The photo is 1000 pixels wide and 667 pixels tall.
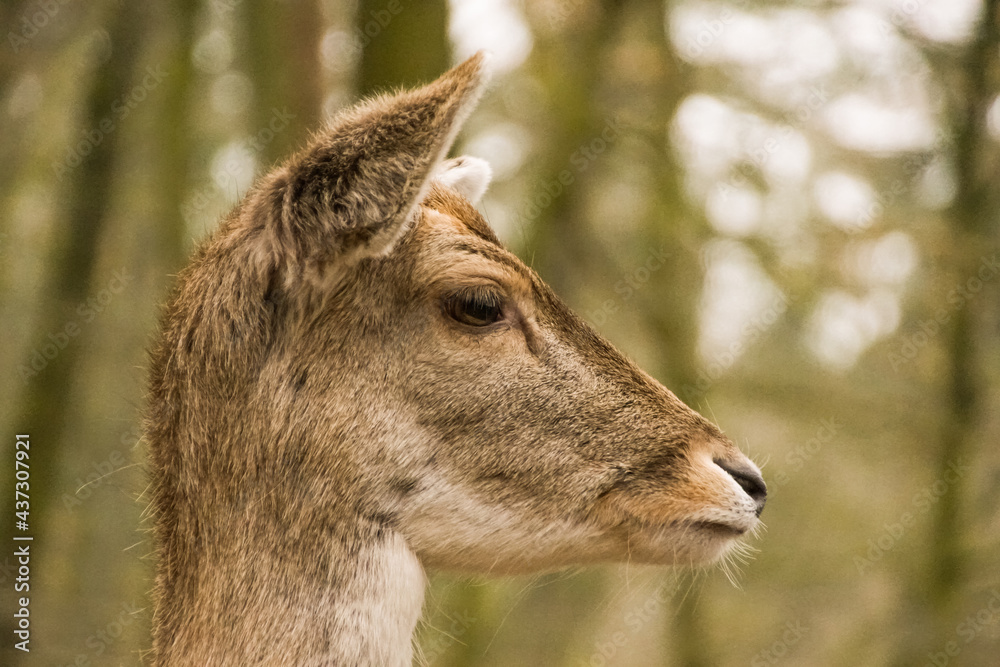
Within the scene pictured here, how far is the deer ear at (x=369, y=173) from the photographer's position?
2.25 m

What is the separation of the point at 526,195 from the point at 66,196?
3.79 metres

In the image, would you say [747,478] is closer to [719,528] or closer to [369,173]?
[719,528]

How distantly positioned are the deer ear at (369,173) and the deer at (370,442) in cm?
1

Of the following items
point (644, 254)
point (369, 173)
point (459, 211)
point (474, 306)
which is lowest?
point (644, 254)

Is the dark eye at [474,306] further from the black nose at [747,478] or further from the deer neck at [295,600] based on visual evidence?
the black nose at [747,478]

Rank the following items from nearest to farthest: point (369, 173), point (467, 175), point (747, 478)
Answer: point (369, 173), point (747, 478), point (467, 175)

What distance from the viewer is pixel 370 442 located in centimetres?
259

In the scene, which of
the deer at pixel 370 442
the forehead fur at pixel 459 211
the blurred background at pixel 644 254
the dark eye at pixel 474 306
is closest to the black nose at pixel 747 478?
the deer at pixel 370 442

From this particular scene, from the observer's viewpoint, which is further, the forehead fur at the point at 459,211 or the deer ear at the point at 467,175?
the deer ear at the point at 467,175

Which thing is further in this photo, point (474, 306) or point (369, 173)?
point (474, 306)

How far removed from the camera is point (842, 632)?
28.2 feet

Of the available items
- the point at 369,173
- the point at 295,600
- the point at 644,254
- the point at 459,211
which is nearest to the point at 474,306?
the point at 459,211

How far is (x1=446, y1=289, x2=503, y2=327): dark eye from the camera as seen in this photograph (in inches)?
106

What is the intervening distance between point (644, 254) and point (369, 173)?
20.2 ft
